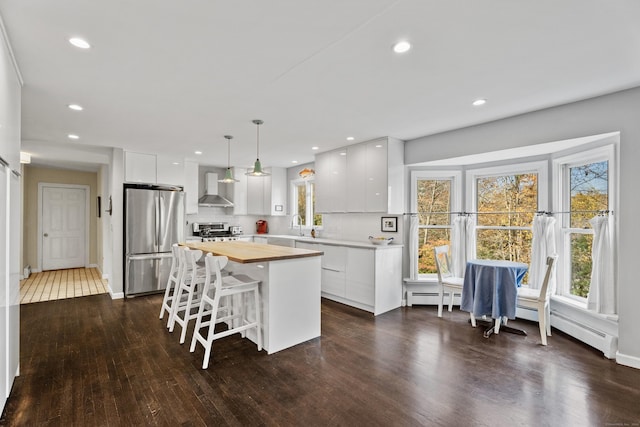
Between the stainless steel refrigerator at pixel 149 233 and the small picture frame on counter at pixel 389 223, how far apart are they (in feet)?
11.9

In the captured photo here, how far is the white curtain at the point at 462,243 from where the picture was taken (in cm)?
444

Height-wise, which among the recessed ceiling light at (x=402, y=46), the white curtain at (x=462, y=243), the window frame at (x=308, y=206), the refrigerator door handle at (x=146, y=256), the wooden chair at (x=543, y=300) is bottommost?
the wooden chair at (x=543, y=300)

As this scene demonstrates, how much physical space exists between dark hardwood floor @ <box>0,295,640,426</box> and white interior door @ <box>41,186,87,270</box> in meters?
4.62

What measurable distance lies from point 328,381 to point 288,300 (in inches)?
35.1

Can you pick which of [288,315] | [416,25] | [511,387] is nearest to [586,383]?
[511,387]

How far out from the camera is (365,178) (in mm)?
4668

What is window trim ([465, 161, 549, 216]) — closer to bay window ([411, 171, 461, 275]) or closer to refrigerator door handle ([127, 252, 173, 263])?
bay window ([411, 171, 461, 275])

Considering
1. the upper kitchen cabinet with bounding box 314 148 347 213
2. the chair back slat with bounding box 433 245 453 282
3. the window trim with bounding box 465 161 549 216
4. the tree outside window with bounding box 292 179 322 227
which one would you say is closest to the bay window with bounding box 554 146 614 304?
the window trim with bounding box 465 161 549 216

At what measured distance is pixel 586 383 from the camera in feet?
7.98

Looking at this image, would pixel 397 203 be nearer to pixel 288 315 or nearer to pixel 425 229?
pixel 425 229

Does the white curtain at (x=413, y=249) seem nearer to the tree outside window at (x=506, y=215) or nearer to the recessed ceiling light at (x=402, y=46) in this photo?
the tree outside window at (x=506, y=215)

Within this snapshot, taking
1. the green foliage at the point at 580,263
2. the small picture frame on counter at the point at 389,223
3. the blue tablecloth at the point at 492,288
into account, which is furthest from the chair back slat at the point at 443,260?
the green foliage at the point at 580,263

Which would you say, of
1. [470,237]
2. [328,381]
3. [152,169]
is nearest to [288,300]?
[328,381]

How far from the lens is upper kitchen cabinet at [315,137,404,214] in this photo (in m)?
4.41
